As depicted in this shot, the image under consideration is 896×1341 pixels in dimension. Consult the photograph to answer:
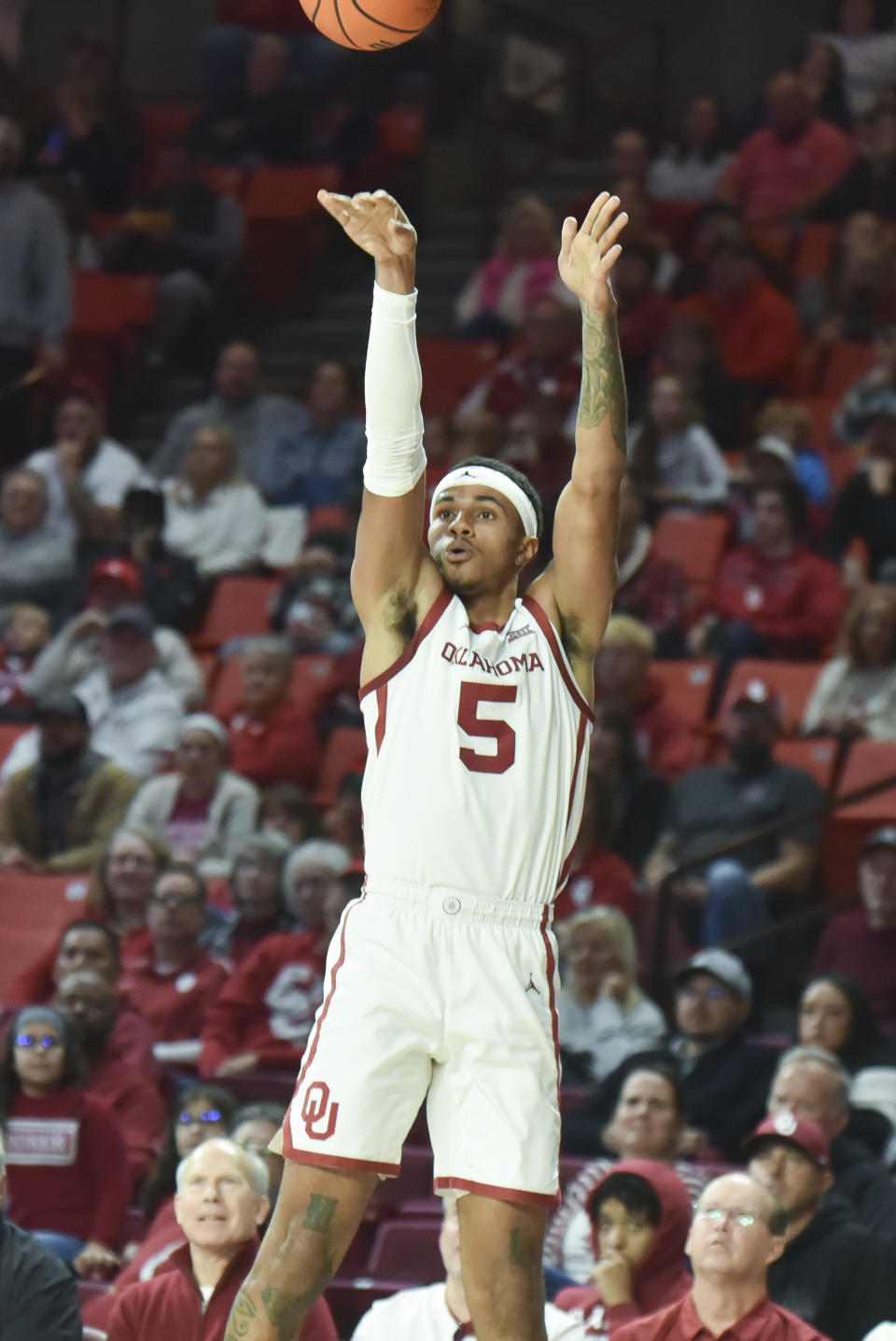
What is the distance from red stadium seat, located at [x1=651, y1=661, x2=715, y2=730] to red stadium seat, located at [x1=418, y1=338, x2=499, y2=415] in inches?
119

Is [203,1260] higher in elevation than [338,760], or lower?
lower

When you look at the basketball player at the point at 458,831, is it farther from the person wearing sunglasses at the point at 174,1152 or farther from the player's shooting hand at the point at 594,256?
the person wearing sunglasses at the point at 174,1152

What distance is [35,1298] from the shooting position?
5.36m

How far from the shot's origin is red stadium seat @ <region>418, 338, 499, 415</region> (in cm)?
1275

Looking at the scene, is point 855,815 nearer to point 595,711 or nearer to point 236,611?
point 595,711

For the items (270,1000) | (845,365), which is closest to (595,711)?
(270,1000)

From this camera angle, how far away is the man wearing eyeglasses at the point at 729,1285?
5.53 metres

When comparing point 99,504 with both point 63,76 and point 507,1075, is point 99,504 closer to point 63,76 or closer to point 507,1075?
point 63,76

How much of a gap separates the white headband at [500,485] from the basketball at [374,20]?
118cm

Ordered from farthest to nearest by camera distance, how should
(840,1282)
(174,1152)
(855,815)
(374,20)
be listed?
(855,815)
(174,1152)
(840,1282)
(374,20)

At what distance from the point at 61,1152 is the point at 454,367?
6.30 m

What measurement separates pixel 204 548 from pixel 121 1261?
515 cm

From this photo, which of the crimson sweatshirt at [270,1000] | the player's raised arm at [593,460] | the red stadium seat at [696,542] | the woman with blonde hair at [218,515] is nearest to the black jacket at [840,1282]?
the player's raised arm at [593,460]

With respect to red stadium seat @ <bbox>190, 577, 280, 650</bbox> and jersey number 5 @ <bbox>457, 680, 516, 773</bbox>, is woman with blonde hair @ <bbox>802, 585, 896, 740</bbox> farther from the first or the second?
jersey number 5 @ <bbox>457, 680, 516, 773</bbox>
